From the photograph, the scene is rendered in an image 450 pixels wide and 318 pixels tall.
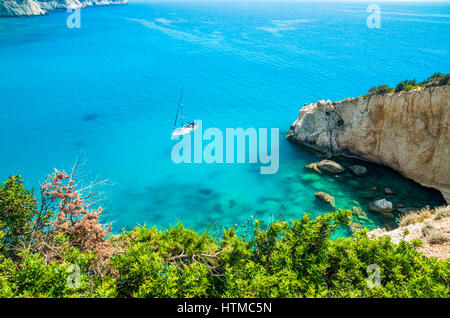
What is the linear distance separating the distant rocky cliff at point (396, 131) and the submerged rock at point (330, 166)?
2.46m

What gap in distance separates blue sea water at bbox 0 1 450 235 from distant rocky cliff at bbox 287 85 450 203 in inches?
55.3

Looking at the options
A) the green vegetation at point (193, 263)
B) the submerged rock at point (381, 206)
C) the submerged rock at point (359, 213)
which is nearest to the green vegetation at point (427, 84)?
the submerged rock at point (381, 206)

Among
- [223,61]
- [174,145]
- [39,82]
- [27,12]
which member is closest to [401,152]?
[174,145]

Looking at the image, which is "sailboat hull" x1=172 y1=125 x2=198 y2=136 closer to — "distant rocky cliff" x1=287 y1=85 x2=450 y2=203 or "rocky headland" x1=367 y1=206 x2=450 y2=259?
"distant rocky cliff" x1=287 y1=85 x2=450 y2=203

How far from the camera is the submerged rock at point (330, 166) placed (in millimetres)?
25578

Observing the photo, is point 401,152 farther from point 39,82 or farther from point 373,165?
point 39,82

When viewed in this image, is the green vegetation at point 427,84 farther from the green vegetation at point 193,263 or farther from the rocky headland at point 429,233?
the green vegetation at point 193,263

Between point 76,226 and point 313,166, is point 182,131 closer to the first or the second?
point 313,166

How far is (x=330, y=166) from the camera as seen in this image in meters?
25.8

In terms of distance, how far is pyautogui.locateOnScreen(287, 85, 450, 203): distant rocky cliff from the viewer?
20.9m

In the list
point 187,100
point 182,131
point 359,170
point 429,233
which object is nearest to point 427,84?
point 359,170

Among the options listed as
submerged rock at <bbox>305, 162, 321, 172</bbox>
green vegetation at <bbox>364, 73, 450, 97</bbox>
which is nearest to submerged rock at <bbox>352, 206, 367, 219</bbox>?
submerged rock at <bbox>305, 162, 321, 172</bbox>

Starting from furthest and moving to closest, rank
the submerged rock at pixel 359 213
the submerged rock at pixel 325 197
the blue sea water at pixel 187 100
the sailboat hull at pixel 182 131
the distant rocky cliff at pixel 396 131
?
the sailboat hull at pixel 182 131 → the blue sea water at pixel 187 100 → the submerged rock at pixel 325 197 → the distant rocky cliff at pixel 396 131 → the submerged rock at pixel 359 213

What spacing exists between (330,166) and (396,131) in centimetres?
641
